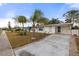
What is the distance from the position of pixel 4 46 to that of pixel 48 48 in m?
0.52

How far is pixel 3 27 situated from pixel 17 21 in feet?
0.59

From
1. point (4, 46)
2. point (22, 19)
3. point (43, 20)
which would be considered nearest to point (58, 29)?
point (43, 20)

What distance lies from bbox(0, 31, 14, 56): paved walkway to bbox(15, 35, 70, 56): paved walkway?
8 cm

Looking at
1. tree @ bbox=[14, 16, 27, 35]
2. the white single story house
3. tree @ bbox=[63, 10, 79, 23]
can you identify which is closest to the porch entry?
the white single story house

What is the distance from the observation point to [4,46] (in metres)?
3.26

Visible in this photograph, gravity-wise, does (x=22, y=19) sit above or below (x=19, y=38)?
above

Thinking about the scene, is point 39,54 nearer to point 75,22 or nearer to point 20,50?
point 20,50

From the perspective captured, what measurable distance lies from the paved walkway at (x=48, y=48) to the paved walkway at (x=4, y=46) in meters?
0.08

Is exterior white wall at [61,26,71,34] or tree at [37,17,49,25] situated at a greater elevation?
tree at [37,17,49,25]

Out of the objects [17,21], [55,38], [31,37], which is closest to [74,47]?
[55,38]

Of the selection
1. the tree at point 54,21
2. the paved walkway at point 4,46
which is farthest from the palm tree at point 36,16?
the paved walkway at point 4,46

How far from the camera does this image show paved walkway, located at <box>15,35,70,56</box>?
3.25m

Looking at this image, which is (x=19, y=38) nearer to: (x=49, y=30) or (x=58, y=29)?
Answer: (x=49, y=30)

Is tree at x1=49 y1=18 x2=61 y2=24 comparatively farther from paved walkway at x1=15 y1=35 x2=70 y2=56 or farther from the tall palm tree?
the tall palm tree
